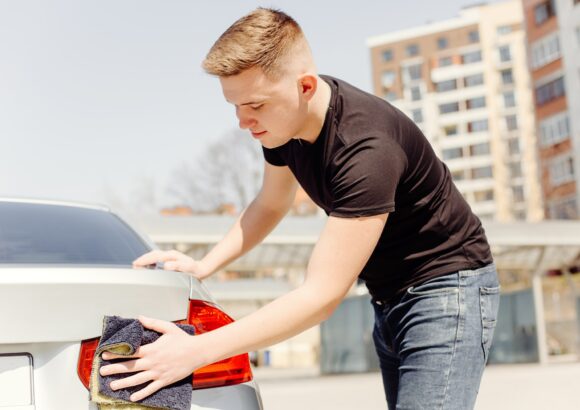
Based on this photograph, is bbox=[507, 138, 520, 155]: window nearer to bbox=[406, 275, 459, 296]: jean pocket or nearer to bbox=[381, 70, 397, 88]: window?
bbox=[381, 70, 397, 88]: window

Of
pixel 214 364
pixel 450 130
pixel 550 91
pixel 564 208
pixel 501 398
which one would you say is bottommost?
pixel 501 398

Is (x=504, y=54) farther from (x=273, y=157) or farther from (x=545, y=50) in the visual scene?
(x=273, y=157)

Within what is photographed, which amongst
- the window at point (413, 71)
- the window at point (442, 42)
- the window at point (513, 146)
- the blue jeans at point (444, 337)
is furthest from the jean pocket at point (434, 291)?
the window at point (442, 42)

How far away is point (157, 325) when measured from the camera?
2223mm

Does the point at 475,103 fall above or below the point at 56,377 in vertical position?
above

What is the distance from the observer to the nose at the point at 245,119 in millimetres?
2381

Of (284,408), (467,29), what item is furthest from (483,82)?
(284,408)

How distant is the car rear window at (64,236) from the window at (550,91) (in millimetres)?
49306

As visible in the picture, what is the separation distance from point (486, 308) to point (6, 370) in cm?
141

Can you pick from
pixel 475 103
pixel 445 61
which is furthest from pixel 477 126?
pixel 445 61

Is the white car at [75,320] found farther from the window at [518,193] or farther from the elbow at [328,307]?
the window at [518,193]

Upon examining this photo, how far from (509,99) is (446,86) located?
7.43m

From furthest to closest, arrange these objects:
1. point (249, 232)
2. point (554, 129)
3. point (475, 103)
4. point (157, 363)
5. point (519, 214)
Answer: point (475, 103) → point (519, 214) → point (554, 129) → point (249, 232) → point (157, 363)

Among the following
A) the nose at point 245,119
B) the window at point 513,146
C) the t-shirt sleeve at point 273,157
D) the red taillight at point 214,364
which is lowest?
the red taillight at point 214,364
